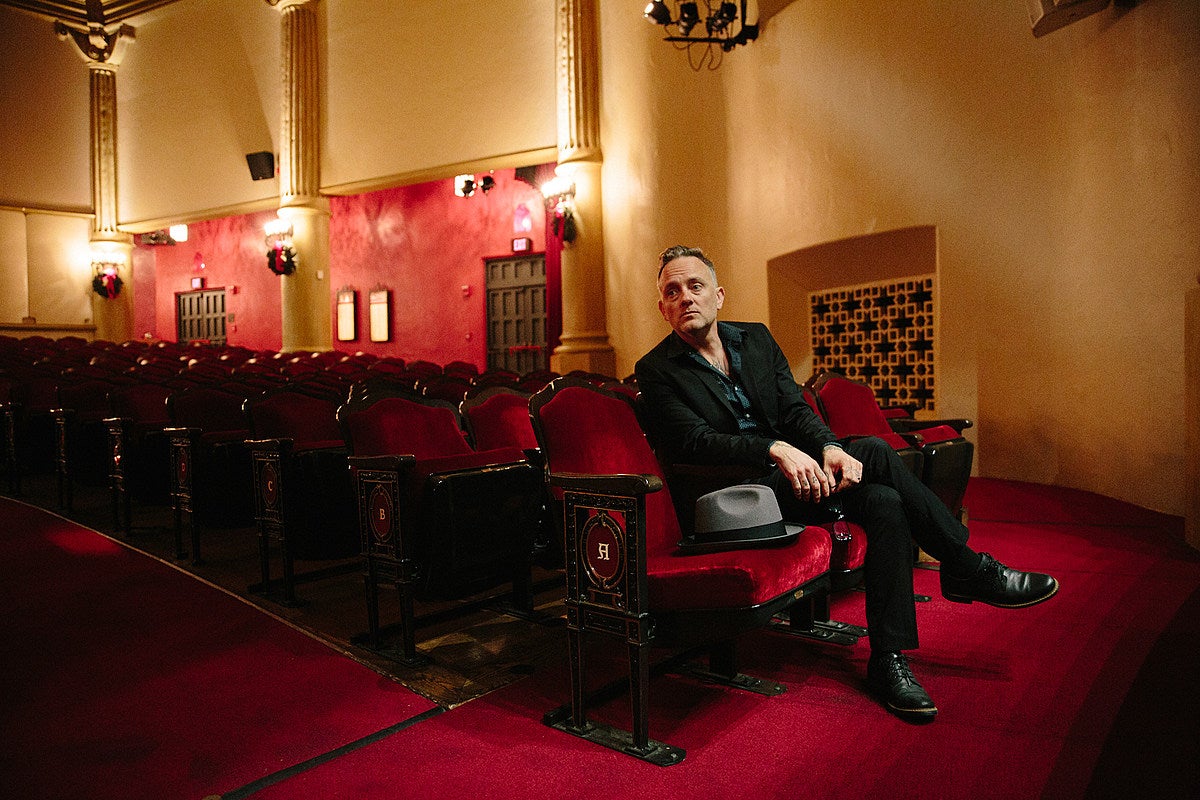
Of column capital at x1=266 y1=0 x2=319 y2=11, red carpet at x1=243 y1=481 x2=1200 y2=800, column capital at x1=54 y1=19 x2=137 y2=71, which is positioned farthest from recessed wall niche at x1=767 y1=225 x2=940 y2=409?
column capital at x1=54 y1=19 x2=137 y2=71

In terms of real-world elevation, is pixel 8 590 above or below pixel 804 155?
below

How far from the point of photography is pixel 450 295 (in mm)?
11344

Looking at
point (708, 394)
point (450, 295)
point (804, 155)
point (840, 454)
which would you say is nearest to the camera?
point (840, 454)

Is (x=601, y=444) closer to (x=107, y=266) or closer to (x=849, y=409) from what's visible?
(x=849, y=409)

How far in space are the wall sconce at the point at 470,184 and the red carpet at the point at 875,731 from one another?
866 cm

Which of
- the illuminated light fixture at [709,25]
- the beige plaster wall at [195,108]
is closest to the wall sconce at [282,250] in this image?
the beige plaster wall at [195,108]

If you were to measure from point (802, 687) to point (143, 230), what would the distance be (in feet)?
46.0

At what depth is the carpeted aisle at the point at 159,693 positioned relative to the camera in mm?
1667

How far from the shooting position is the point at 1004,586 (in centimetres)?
198

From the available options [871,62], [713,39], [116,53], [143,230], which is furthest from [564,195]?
[116,53]

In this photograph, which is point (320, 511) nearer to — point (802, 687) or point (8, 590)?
point (8, 590)

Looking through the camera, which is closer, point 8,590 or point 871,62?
point 8,590

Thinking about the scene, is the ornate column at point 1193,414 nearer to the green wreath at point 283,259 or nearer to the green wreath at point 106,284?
the green wreath at point 283,259

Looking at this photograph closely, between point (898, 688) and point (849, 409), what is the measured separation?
5.63 feet
